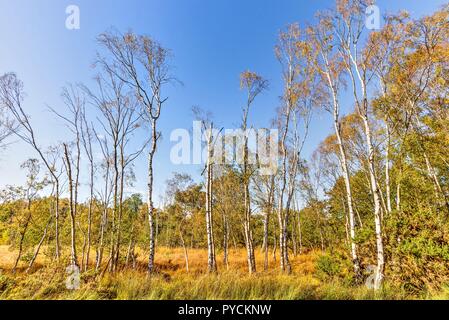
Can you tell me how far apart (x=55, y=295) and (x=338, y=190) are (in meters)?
23.9

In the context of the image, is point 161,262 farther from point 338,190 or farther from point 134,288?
point 134,288

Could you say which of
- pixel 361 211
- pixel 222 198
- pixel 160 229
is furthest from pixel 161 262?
pixel 361 211

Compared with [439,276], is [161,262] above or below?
below

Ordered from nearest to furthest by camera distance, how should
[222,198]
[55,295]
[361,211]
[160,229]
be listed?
[55,295], [222,198], [361,211], [160,229]

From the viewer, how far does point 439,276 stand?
256 inches

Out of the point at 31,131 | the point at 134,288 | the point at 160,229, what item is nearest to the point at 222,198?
the point at 31,131

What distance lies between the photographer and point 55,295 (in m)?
4.07
